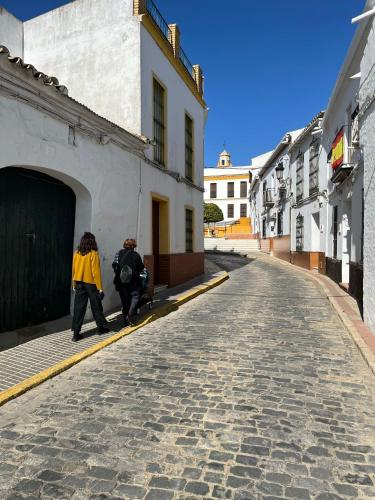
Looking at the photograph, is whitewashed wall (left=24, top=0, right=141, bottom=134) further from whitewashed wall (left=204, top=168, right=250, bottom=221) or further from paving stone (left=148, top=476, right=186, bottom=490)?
whitewashed wall (left=204, top=168, right=250, bottom=221)

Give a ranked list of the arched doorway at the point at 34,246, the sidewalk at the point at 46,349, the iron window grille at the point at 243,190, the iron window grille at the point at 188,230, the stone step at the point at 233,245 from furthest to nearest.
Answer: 1. the iron window grille at the point at 243,190
2. the stone step at the point at 233,245
3. the iron window grille at the point at 188,230
4. the arched doorway at the point at 34,246
5. the sidewalk at the point at 46,349

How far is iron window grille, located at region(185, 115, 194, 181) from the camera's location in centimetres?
1269

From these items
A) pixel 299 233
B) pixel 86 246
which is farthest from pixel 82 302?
pixel 299 233

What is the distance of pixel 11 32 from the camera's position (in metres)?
9.90

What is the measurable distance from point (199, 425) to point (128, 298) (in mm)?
3571

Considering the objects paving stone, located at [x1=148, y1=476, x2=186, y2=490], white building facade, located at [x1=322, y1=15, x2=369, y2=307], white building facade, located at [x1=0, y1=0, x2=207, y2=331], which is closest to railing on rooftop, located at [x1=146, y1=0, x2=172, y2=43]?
white building facade, located at [x1=0, y1=0, x2=207, y2=331]

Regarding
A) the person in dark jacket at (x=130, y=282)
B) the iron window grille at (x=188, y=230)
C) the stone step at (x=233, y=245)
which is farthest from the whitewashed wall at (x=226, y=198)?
the person in dark jacket at (x=130, y=282)

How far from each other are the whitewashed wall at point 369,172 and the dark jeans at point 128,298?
3641 mm

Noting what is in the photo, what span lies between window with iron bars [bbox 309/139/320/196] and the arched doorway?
1016 cm

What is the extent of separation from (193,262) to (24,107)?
8.46 m

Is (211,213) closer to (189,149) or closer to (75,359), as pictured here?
(189,149)

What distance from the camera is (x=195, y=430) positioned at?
3.08 metres

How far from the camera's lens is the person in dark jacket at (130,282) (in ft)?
20.8

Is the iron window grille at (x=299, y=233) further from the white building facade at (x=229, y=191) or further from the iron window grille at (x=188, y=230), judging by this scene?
the white building facade at (x=229, y=191)
